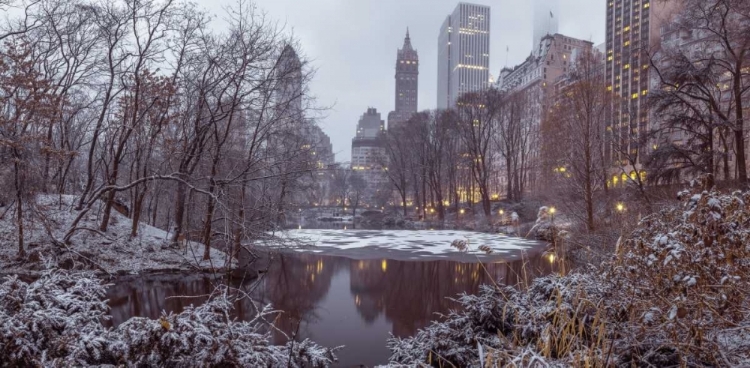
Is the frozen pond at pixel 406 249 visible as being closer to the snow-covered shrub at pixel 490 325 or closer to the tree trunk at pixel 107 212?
the tree trunk at pixel 107 212

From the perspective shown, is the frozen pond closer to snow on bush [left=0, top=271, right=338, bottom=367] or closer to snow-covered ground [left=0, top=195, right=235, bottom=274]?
snow-covered ground [left=0, top=195, right=235, bottom=274]

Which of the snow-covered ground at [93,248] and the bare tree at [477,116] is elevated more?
the bare tree at [477,116]

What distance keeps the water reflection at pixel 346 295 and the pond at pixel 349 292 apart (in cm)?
2

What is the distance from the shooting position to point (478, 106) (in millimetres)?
36562

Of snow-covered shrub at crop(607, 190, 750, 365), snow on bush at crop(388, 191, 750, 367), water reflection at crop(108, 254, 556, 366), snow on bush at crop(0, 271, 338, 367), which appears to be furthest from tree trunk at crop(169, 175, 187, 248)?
snow-covered shrub at crop(607, 190, 750, 365)

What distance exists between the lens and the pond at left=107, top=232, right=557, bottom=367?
8.34 meters

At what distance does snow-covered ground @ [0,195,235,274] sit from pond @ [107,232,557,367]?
884mm

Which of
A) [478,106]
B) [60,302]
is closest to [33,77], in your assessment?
[60,302]

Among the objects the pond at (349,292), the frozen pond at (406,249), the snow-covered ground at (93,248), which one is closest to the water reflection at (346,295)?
the pond at (349,292)

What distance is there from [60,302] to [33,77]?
838 centimetres

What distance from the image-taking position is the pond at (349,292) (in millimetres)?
8344

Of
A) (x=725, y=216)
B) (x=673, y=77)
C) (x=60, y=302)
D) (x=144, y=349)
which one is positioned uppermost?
(x=673, y=77)

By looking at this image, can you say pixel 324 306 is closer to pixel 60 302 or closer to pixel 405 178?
pixel 60 302

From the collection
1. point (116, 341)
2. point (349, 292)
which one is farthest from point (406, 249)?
point (116, 341)
